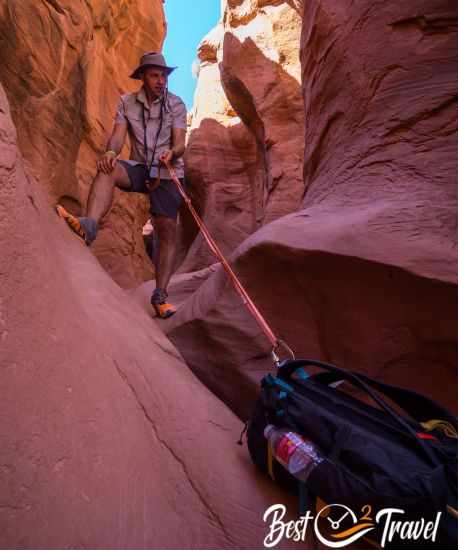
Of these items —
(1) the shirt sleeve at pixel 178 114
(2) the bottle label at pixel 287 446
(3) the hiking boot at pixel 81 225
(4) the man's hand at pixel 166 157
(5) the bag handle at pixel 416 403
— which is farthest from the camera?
(1) the shirt sleeve at pixel 178 114

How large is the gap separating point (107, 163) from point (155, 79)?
111 centimetres

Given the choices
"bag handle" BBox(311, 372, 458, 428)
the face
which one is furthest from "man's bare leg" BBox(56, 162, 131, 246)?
"bag handle" BBox(311, 372, 458, 428)

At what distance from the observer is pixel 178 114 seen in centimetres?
385

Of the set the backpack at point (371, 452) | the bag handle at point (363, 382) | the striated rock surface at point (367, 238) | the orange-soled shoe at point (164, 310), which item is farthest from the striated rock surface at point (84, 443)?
the orange-soled shoe at point (164, 310)

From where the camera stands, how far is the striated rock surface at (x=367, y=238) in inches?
77.7

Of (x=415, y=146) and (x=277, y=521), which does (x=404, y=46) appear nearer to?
(x=415, y=146)

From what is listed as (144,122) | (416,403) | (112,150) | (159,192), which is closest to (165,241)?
(159,192)

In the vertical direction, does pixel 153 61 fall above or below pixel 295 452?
above

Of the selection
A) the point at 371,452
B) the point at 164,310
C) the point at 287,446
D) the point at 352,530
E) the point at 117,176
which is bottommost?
the point at 164,310

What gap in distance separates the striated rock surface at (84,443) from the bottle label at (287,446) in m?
0.30

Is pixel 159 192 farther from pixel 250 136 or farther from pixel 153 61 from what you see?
pixel 250 136

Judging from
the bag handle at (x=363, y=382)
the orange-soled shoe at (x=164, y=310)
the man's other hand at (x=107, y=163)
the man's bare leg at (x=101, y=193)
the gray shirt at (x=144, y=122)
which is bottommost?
the orange-soled shoe at (x=164, y=310)

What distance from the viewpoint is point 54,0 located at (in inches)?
259

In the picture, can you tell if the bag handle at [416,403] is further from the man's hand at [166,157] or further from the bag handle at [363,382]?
the man's hand at [166,157]
